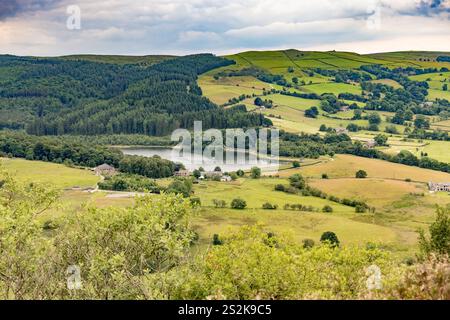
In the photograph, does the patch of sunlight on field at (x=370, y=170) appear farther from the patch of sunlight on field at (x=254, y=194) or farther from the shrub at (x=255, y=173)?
the patch of sunlight on field at (x=254, y=194)

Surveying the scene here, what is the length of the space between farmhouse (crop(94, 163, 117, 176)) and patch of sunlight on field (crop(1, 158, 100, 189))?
5.24ft

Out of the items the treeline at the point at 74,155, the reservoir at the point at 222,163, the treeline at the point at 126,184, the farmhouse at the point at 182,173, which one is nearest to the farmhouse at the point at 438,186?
the reservoir at the point at 222,163

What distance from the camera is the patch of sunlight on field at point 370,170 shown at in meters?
95.2

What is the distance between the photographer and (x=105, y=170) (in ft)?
347

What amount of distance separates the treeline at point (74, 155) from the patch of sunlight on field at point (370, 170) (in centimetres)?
2722

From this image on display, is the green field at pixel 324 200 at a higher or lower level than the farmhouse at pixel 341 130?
lower

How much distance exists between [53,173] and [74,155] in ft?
54.7

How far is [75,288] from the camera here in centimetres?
1984

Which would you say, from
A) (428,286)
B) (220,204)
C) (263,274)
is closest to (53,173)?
(220,204)

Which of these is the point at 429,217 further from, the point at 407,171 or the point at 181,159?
the point at 181,159

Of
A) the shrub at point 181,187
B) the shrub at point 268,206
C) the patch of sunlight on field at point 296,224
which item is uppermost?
the shrub at point 181,187

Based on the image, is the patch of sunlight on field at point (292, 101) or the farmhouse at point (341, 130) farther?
the patch of sunlight on field at point (292, 101)

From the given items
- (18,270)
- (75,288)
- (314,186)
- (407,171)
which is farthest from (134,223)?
(407,171)
